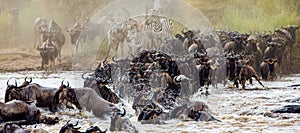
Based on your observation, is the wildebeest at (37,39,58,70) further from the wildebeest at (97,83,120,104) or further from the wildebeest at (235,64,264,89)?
the wildebeest at (97,83,120,104)

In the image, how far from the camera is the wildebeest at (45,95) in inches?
374

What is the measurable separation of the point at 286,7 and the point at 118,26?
5.51 meters

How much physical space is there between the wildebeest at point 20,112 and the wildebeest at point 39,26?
8872 mm

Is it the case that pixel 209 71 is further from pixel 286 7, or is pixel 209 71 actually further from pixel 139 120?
pixel 286 7

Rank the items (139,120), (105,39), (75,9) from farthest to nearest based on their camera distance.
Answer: (75,9)
(105,39)
(139,120)

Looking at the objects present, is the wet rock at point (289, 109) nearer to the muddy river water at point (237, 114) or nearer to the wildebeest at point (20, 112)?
the muddy river water at point (237, 114)

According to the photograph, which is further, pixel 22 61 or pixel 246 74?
pixel 22 61

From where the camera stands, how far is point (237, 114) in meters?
9.47

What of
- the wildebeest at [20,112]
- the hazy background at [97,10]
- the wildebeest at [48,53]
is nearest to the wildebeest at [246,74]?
the hazy background at [97,10]

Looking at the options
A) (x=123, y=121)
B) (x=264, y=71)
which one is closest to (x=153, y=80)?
(x=123, y=121)

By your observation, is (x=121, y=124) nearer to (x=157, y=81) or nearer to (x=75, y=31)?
(x=157, y=81)

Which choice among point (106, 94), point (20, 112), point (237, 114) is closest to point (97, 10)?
point (106, 94)

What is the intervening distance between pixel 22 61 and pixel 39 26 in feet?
6.07

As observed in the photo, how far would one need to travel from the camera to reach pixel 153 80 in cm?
1041
